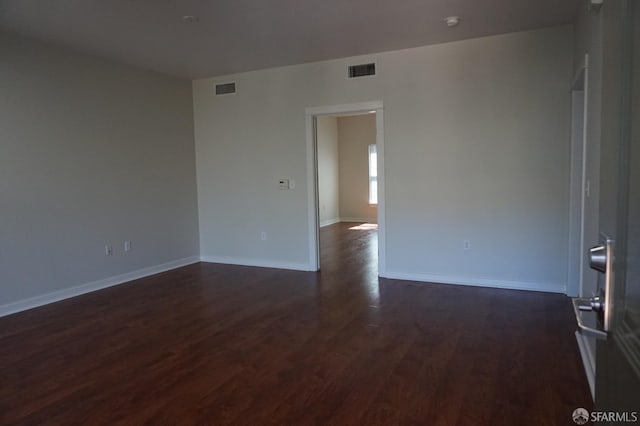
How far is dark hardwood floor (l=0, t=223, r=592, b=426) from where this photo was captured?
7.20 ft

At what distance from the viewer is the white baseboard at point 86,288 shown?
3.96 m

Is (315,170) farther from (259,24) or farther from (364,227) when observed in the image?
(364,227)

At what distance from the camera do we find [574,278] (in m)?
4.07

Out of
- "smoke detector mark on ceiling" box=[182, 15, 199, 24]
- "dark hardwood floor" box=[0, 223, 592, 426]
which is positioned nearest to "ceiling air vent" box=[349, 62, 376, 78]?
"smoke detector mark on ceiling" box=[182, 15, 199, 24]

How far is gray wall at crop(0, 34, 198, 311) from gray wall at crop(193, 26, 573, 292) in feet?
3.53

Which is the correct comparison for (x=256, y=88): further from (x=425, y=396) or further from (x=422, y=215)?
(x=425, y=396)

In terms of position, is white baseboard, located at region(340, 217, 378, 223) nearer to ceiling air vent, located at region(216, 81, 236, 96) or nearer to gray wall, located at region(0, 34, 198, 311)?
gray wall, located at region(0, 34, 198, 311)

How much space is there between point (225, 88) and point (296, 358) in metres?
4.20

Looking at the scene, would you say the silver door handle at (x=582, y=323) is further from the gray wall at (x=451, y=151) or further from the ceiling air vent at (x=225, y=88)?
the ceiling air vent at (x=225, y=88)

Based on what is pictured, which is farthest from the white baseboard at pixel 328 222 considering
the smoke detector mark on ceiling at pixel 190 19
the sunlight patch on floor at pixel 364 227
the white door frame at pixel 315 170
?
the smoke detector mark on ceiling at pixel 190 19

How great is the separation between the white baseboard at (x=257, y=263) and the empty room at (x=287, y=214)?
0.11 ft

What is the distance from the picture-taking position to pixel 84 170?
4570 millimetres

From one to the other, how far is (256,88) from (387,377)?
425 cm

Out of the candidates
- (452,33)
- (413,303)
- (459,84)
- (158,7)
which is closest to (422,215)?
(413,303)
